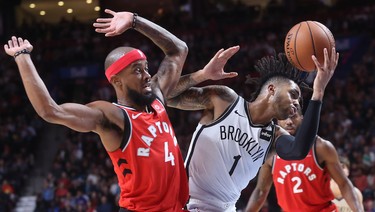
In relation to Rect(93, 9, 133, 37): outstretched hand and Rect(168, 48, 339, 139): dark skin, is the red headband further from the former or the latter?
Rect(168, 48, 339, 139): dark skin

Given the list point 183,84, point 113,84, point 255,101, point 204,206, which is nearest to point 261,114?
point 255,101

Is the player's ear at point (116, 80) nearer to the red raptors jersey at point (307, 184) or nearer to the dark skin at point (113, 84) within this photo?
the dark skin at point (113, 84)

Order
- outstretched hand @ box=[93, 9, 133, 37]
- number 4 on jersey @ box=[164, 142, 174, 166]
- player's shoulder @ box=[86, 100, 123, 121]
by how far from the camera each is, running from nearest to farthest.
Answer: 1. player's shoulder @ box=[86, 100, 123, 121]
2. number 4 on jersey @ box=[164, 142, 174, 166]
3. outstretched hand @ box=[93, 9, 133, 37]

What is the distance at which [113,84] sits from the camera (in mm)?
3887

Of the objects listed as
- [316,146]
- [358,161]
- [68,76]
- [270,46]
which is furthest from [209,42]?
[316,146]

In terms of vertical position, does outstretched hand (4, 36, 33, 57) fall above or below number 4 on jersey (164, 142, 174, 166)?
above

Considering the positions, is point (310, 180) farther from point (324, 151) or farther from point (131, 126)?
point (131, 126)

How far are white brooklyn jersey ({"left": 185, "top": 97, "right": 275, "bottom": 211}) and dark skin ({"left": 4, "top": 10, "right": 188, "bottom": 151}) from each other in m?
0.43

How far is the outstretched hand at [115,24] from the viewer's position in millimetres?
3985

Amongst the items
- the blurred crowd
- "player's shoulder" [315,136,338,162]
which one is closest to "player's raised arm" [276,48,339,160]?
"player's shoulder" [315,136,338,162]

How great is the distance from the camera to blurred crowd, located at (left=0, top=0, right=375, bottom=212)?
1263cm

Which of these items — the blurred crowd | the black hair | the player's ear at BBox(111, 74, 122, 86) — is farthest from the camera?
the blurred crowd

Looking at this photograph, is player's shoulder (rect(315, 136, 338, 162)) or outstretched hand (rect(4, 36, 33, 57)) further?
player's shoulder (rect(315, 136, 338, 162))

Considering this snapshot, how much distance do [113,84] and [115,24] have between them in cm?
43
